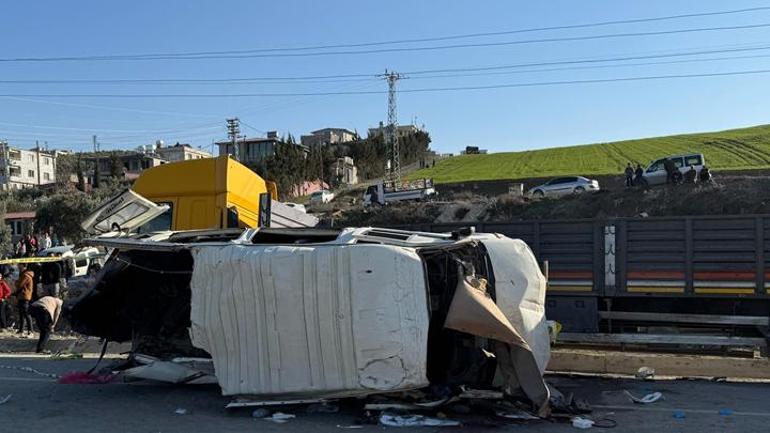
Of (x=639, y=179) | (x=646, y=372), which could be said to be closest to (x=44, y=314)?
(x=646, y=372)

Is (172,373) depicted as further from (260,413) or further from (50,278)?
(50,278)

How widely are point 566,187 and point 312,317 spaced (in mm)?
35279

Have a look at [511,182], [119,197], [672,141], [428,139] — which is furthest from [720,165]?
[428,139]

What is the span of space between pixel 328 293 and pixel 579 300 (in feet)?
15.5

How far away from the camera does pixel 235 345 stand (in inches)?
222

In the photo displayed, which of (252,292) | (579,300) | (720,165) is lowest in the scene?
(579,300)

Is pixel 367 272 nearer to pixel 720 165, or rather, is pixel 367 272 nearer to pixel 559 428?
pixel 559 428

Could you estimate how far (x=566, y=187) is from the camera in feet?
127

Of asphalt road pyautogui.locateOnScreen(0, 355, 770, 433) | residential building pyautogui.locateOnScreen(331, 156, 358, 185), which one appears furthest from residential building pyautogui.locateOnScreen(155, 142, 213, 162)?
asphalt road pyautogui.locateOnScreen(0, 355, 770, 433)

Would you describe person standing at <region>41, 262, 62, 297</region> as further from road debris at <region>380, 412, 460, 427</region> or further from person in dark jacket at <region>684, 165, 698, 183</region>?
person in dark jacket at <region>684, 165, 698, 183</region>

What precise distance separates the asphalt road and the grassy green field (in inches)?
1962

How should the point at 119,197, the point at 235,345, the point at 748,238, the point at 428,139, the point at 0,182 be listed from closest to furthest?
the point at 235,345
the point at 119,197
the point at 748,238
the point at 0,182
the point at 428,139

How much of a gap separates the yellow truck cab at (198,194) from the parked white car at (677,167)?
2813 cm

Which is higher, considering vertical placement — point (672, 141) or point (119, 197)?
point (672, 141)
